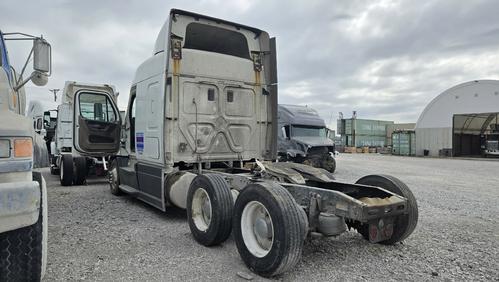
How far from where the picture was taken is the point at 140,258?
162 inches

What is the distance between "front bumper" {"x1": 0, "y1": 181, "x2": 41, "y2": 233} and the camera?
7.80 ft

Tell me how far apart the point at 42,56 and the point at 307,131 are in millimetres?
12821

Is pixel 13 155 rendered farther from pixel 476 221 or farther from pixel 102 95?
pixel 102 95

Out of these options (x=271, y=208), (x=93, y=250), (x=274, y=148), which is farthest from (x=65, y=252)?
(x=274, y=148)

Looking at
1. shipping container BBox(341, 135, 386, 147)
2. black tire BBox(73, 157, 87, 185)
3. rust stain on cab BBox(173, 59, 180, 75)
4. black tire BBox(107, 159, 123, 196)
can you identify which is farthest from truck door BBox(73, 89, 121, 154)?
shipping container BBox(341, 135, 386, 147)

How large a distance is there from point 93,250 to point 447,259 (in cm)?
423

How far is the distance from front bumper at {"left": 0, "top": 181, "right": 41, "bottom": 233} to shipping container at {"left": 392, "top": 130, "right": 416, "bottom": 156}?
34.2 meters

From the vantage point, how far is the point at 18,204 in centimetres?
243

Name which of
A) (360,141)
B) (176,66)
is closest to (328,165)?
(176,66)

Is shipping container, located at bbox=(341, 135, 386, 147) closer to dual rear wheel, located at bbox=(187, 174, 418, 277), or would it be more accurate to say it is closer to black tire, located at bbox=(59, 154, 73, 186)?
black tire, located at bbox=(59, 154, 73, 186)

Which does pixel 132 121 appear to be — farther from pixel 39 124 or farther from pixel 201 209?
pixel 39 124

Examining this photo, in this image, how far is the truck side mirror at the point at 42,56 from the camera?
324cm

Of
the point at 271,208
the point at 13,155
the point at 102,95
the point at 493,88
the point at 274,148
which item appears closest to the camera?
the point at 13,155

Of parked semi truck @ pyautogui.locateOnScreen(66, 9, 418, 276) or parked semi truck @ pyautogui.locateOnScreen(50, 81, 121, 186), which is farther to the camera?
parked semi truck @ pyautogui.locateOnScreen(50, 81, 121, 186)
